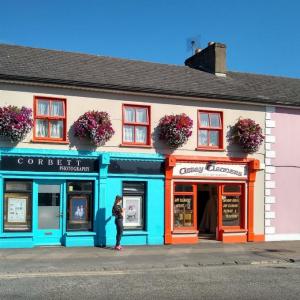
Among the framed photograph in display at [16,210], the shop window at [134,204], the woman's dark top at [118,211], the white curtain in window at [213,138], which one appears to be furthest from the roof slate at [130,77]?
the woman's dark top at [118,211]

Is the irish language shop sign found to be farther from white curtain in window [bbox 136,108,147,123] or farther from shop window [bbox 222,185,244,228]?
white curtain in window [bbox 136,108,147,123]

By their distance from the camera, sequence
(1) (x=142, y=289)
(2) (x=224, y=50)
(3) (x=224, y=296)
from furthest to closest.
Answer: (2) (x=224, y=50), (1) (x=142, y=289), (3) (x=224, y=296)

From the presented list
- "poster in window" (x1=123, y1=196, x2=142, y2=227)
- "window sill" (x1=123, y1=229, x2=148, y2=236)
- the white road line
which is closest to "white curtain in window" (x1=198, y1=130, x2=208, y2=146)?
"poster in window" (x1=123, y1=196, x2=142, y2=227)

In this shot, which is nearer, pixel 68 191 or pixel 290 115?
pixel 68 191

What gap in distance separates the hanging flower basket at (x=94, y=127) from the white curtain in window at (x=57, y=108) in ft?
2.10

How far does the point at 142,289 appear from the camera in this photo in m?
10.5

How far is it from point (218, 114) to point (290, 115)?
10.3 feet

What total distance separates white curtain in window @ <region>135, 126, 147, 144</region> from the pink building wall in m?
5.19

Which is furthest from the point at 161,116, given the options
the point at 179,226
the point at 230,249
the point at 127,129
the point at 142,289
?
Answer: the point at 142,289

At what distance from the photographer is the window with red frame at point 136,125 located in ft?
61.4

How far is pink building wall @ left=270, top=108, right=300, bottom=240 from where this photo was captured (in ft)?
67.8

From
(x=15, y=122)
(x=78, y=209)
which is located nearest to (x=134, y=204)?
(x=78, y=209)

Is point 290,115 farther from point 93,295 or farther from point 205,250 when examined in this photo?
point 93,295

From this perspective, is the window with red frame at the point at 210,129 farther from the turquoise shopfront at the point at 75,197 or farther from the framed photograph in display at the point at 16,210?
A: the framed photograph in display at the point at 16,210
